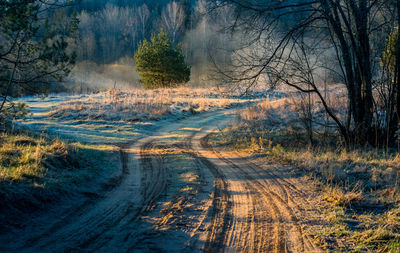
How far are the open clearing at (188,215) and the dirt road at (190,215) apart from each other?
1 cm

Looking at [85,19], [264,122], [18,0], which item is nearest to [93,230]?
[18,0]

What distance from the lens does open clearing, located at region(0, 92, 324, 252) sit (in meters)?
3.07

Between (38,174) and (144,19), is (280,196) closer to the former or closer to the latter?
(38,174)

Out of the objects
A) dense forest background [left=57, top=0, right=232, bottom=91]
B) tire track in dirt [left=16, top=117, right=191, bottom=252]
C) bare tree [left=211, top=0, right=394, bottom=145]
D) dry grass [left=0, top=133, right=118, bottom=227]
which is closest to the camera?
tire track in dirt [left=16, top=117, right=191, bottom=252]

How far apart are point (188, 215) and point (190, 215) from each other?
0.10 feet

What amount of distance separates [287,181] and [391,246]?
2522mm

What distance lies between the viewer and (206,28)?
5919 cm

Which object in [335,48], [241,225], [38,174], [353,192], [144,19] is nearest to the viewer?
[241,225]

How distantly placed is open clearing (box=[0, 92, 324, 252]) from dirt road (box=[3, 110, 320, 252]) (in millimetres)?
11

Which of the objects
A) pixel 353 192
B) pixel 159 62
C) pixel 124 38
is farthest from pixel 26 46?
pixel 124 38

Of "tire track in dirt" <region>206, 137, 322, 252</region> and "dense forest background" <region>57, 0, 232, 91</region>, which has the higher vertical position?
"dense forest background" <region>57, 0, 232, 91</region>

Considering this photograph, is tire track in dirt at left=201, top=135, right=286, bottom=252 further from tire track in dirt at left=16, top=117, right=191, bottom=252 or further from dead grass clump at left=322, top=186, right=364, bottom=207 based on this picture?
tire track in dirt at left=16, top=117, right=191, bottom=252

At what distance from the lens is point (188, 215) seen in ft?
12.7

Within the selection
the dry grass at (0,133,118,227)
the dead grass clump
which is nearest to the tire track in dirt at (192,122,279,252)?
the dead grass clump
